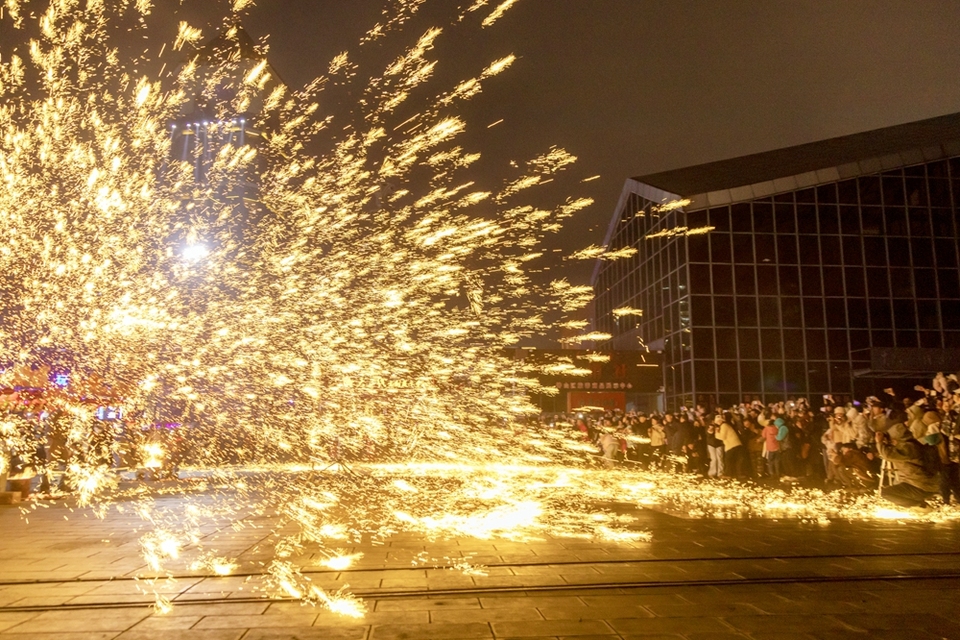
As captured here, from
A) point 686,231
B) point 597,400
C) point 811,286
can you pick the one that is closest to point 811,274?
point 811,286

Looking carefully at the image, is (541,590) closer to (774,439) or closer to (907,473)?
Result: (907,473)

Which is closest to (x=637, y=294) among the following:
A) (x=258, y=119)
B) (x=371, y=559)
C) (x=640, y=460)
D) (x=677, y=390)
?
(x=677, y=390)

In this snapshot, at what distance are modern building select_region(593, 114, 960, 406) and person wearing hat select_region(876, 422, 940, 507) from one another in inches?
577

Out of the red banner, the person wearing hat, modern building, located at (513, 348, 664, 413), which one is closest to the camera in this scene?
the person wearing hat

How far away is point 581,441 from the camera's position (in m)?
20.5

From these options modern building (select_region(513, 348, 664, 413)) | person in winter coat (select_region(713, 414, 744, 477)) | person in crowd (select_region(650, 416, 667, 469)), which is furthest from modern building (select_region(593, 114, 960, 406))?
person in winter coat (select_region(713, 414, 744, 477))

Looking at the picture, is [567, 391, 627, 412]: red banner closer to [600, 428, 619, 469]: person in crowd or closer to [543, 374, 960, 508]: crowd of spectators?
[543, 374, 960, 508]: crowd of spectators

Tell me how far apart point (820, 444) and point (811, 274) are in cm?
1348

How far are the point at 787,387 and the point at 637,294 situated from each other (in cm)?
807

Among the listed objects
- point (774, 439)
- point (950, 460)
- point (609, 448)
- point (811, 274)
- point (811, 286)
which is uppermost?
point (811, 274)

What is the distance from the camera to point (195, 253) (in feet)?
40.3

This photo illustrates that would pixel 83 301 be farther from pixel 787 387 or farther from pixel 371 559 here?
pixel 787 387

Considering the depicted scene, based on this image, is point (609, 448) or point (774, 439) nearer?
point (774, 439)

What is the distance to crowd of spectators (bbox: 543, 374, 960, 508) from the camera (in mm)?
9156
